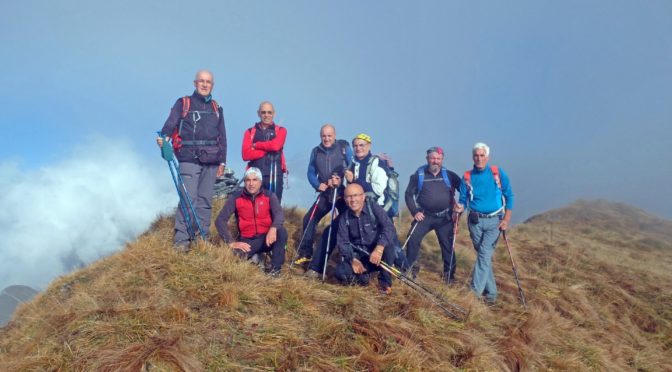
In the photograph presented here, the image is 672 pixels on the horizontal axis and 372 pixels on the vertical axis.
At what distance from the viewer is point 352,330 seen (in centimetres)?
589

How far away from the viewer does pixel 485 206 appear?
8.36 m

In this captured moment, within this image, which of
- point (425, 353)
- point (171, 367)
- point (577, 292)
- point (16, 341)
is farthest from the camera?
point (577, 292)

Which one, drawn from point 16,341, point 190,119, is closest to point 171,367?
point 16,341

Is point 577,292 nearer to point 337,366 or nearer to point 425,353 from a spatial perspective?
point 425,353

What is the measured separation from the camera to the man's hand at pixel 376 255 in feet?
23.3

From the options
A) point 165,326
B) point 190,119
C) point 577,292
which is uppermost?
point 190,119

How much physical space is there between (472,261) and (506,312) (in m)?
4.83

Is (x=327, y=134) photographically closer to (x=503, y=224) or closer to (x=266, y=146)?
(x=266, y=146)

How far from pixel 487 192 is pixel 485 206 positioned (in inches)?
11.8

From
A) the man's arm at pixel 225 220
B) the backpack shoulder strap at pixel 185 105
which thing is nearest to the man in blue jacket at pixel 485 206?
the man's arm at pixel 225 220

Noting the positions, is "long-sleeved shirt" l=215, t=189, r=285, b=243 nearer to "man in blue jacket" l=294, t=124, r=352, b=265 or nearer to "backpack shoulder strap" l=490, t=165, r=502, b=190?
"man in blue jacket" l=294, t=124, r=352, b=265

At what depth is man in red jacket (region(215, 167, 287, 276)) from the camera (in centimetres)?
776

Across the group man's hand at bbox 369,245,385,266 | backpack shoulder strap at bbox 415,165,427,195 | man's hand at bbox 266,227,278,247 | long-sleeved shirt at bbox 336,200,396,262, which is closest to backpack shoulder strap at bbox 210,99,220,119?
man's hand at bbox 266,227,278,247

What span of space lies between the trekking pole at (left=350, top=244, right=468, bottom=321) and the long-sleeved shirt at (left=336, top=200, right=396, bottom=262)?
6.2 inches
